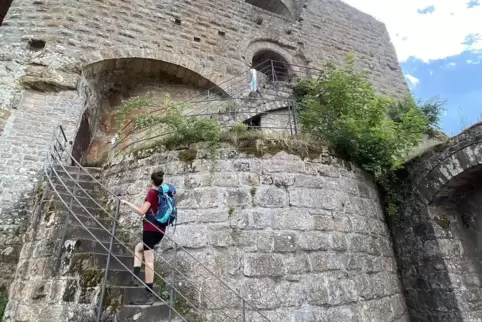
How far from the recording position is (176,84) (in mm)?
8945

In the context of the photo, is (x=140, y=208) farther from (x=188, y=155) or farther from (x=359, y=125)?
(x=359, y=125)

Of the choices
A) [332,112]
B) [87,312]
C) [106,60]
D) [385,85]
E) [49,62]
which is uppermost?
[385,85]

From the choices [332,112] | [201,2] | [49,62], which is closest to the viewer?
[332,112]

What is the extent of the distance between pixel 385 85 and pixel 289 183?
9.98 meters

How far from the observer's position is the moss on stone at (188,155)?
13.6 feet

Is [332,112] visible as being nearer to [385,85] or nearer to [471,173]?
[471,173]

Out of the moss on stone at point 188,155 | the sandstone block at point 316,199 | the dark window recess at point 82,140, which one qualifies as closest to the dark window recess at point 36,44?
the dark window recess at point 82,140

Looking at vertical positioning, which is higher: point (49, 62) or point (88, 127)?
point (49, 62)

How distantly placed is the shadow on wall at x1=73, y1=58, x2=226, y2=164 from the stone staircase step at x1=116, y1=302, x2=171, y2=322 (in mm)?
4829

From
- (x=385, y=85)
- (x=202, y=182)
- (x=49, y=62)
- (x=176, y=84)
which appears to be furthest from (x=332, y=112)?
(x=385, y=85)

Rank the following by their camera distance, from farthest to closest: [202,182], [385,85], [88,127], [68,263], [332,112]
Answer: [385,85]
[88,127]
[332,112]
[202,182]
[68,263]

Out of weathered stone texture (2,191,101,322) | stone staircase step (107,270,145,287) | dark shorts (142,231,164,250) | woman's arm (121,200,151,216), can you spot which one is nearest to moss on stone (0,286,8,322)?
weathered stone texture (2,191,101,322)

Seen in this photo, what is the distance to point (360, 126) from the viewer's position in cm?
495

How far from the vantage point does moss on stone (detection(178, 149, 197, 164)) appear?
4140 mm
